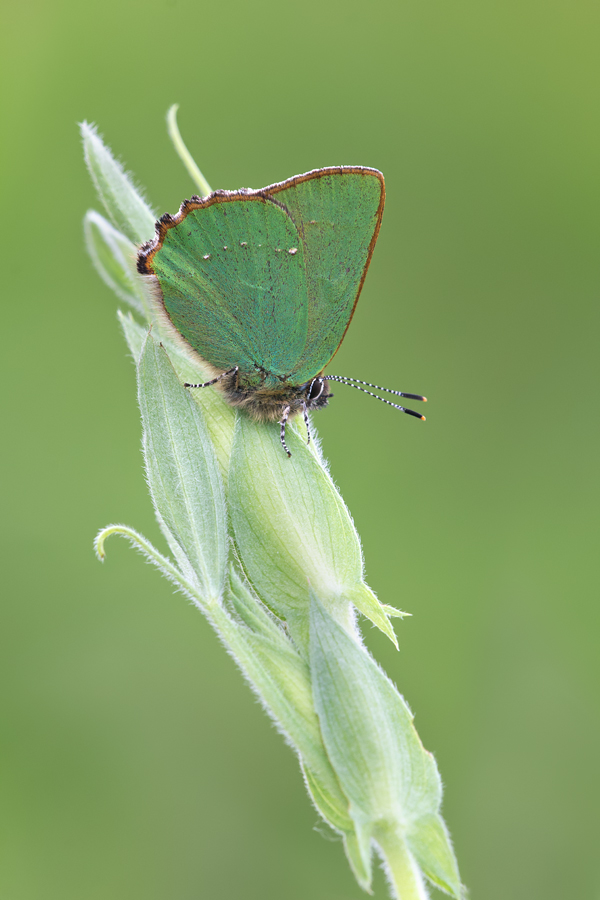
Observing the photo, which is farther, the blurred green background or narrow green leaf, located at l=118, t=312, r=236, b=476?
the blurred green background

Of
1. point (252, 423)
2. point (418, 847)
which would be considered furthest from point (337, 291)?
point (418, 847)

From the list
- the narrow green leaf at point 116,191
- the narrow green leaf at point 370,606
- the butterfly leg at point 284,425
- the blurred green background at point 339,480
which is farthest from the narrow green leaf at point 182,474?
the blurred green background at point 339,480

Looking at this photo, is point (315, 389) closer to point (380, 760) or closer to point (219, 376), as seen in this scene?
point (219, 376)

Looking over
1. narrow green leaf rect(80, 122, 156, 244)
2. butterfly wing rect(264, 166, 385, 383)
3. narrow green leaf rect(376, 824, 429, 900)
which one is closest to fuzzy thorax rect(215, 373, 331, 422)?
butterfly wing rect(264, 166, 385, 383)

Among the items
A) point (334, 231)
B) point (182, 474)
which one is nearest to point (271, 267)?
point (334, 231)

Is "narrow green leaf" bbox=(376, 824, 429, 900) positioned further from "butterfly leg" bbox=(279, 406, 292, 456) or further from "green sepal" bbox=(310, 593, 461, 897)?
"butterfly leg" bbox=(279, 406, 292, 456)

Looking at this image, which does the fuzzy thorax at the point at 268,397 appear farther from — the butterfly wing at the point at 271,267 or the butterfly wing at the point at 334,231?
the butterfly wing at the point at 334,231

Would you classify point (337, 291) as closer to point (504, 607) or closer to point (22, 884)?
point (504, 607)
